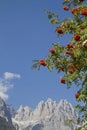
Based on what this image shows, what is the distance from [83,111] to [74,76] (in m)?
1.65

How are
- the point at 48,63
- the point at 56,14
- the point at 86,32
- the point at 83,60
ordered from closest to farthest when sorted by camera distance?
the point at 86,32 < the point at 83,60 < the point at 48,63 < the point at 56,14

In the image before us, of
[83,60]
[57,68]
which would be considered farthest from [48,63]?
[83,60]

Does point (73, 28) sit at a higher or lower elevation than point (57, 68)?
higher

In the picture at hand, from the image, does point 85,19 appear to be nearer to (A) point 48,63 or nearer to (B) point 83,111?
(A) point 48,63

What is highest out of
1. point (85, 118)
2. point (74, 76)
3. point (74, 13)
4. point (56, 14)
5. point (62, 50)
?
point (56, 14)

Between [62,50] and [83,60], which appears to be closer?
[83,60]


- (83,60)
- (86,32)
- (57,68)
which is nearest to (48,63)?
(57,68)

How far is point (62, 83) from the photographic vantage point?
1666cm

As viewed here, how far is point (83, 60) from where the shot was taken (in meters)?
15.4

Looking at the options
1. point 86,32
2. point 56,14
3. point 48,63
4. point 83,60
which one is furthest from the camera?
point 56,14

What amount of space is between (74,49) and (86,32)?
4.64 ft

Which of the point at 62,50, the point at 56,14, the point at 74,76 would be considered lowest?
the point at 74,76

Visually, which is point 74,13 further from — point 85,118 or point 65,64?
point 85,118

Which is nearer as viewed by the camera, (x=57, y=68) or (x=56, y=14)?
(x=57, y=68)
